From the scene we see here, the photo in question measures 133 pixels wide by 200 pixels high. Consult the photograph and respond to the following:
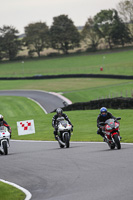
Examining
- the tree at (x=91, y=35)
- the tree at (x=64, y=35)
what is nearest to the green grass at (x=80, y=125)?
the tree at (x=64, y=35)

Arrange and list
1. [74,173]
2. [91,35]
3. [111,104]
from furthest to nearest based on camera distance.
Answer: [91,35] < [111,104] < [74,173]

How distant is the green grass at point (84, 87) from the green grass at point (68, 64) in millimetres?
22375

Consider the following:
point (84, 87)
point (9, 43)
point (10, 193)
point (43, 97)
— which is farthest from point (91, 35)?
point (10, 193)

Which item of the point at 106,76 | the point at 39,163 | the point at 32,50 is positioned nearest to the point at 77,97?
the point at 106,76

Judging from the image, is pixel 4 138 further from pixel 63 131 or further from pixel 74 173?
pixel 74 173

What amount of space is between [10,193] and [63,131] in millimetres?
7557

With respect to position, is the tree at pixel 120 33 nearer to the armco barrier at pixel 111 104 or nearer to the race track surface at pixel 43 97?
the race track surface at pixel 43 97

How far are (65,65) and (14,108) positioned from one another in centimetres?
6579

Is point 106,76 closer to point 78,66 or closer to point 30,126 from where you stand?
point 78,66

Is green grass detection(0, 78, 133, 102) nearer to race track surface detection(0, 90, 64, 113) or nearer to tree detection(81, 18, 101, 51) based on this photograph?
race track surface detection(0, 90, 64, 113)

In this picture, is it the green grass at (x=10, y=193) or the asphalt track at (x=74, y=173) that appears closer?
the asphalt track at (x=74, y=173)

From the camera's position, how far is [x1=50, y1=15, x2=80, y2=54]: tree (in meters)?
137

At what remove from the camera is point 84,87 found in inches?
2667

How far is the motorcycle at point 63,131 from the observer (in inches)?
695
